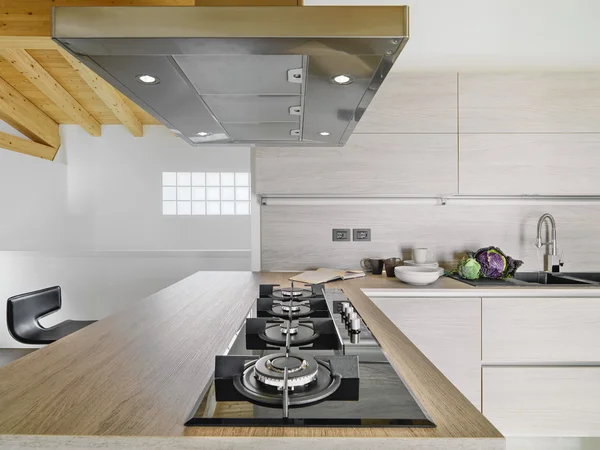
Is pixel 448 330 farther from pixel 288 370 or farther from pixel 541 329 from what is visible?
pixel 288 370

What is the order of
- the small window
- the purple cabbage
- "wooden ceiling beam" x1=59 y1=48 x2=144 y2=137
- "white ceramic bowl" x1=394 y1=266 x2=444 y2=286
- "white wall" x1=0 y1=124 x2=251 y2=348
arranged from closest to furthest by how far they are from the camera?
"white ceramic bowl" x1=394 y1=266 x2=444 y2=286 < the purple cabbage < "wooden ceiling beam" x1=59 y1=48 x2=144 y2=137 < "white wall" x1=0 y1=124 x2=251 y2=348 < the small window

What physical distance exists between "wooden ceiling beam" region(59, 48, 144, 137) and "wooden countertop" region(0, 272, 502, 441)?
2.79 m

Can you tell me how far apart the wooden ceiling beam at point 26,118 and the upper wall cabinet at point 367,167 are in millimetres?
3472

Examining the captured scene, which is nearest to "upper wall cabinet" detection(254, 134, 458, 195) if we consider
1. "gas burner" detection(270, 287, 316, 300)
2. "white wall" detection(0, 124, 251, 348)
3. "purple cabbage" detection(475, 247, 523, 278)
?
"purple cabbage" detection(475, 247, 523, 278)

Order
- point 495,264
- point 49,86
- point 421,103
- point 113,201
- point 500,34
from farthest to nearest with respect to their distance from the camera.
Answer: point 113,201
point 49,86
point 421,103
point 495,264
point 500,34

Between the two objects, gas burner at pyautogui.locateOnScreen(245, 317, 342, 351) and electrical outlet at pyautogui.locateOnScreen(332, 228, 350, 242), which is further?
electrical outlet at pyautogui.locateOnScreen(332, 228, 350, 242)

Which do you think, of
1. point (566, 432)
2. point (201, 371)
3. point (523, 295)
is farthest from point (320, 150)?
point (566, 432)

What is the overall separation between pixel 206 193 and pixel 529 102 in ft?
13.7

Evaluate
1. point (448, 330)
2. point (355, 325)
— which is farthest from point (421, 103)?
point (355, 325)

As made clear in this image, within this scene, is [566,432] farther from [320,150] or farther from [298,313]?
[320,150]

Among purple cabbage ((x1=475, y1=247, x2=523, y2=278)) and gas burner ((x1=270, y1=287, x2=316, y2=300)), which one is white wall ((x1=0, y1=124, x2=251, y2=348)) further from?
gas burner ((x1=270, y1=287, x2=316, y2=300))

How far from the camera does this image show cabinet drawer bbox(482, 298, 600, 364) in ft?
6.34

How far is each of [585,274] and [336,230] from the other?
1.55m

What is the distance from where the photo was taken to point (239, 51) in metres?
0.86
